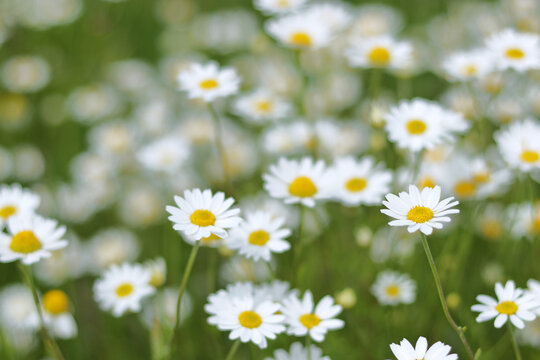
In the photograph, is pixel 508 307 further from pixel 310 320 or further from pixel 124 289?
pixel 124 289

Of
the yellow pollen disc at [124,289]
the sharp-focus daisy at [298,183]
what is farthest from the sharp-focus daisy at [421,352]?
the yellow pollen disc at [124,289]

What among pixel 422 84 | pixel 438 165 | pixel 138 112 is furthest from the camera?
pixel 422 84

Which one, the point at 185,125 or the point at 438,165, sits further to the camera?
the point at 185,125

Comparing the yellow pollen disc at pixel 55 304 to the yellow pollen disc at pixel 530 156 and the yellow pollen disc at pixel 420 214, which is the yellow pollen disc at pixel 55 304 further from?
the yellow pollen disc at pixel 530 156

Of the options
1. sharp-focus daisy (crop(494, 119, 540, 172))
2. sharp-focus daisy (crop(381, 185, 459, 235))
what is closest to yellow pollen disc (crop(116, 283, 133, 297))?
sharp-focus daisy (crop(381, 185, 459, 235))

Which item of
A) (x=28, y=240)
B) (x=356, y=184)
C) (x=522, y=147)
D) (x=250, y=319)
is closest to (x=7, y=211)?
(x=28, y=240)

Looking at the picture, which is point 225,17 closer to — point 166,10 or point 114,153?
point 166,10

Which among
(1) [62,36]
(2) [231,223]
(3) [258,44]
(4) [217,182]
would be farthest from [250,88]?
Result: (2) [231,223]

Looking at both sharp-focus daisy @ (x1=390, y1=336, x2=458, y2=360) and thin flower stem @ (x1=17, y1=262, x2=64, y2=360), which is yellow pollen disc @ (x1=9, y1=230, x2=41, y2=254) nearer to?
thin flower stem @ (x1=17, y1=262, x2=64, y2=360)
